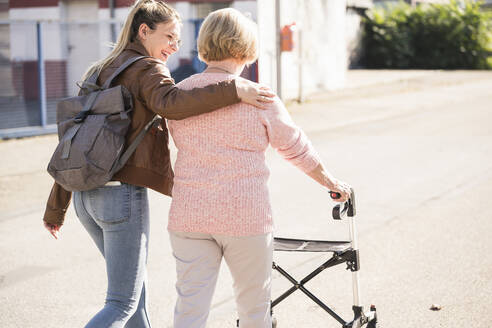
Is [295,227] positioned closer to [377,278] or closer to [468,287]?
[377,278]

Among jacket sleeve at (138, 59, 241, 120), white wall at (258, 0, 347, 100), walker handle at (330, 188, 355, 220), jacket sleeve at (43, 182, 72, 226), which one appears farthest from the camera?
white wall at (258, 0, 347, 100)

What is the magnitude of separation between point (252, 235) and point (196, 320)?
42 centimetres

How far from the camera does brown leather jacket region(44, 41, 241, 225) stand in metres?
2.69

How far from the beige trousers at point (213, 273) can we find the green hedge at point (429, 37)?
3348cm

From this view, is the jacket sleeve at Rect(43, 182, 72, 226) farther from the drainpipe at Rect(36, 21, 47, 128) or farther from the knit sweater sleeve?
the drainpipe at Rect(36, 21, 47, 128)

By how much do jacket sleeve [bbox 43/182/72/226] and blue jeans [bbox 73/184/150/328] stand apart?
0.40 feet

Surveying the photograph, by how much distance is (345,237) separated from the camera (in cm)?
616

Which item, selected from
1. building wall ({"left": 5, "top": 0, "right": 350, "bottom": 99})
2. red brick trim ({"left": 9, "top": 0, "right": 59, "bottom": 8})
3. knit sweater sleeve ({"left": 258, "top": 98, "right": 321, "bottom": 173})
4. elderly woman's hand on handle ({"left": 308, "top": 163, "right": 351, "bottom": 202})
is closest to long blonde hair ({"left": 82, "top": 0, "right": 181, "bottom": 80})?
knit sweater sleeve ({"left": 258, "top": 98, "right": 321, "bottom": 173})

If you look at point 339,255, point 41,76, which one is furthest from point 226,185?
point 41,76

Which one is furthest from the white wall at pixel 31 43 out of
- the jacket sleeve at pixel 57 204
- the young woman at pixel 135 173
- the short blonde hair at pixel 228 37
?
the short blonde hair at pixel 228 37

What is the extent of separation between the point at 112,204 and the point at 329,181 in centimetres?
91

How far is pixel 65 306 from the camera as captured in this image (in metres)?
4.56

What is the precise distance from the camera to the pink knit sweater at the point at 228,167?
271 centimetres

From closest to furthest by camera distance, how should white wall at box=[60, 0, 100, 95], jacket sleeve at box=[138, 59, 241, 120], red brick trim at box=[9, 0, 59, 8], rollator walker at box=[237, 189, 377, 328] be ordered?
jacket sleeve at box=[138, 59, 241, 120] → rollator walker at box=[237, 189, 377, 328] → white wall at box=[60, 0, 100, 95] → red brick trim at box=[9, 0, 59, 8]
